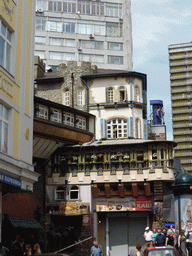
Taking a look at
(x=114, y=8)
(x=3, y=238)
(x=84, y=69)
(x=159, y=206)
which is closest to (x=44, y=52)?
(x=114, y=8)

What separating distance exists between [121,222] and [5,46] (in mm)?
20519

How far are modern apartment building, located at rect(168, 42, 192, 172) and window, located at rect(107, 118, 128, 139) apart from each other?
54.2 metres

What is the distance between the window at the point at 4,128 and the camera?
21.0 m

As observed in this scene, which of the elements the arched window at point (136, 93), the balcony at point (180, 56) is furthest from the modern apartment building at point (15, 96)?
the balcony at point (180, 56)

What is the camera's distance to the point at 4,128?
70.0 feet

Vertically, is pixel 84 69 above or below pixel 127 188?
above

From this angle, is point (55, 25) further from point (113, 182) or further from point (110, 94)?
point (113, 182)

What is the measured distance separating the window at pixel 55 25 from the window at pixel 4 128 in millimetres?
53627

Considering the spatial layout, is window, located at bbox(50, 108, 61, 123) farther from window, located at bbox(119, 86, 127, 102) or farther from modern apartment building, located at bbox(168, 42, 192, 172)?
modern apartment building, located at bbox(168, 42, 192, 172)

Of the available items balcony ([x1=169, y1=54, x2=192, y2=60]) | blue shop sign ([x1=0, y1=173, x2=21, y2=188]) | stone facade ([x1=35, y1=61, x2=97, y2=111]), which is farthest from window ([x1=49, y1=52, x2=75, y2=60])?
blue shop sign ([x1=0, y1=173, x2=21, y2=188])

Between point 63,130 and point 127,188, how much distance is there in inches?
267

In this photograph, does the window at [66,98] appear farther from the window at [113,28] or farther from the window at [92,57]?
the window at [113,28]

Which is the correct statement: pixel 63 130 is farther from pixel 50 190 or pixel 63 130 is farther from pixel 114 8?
pixel 114 8

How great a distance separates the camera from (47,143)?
116 feet
